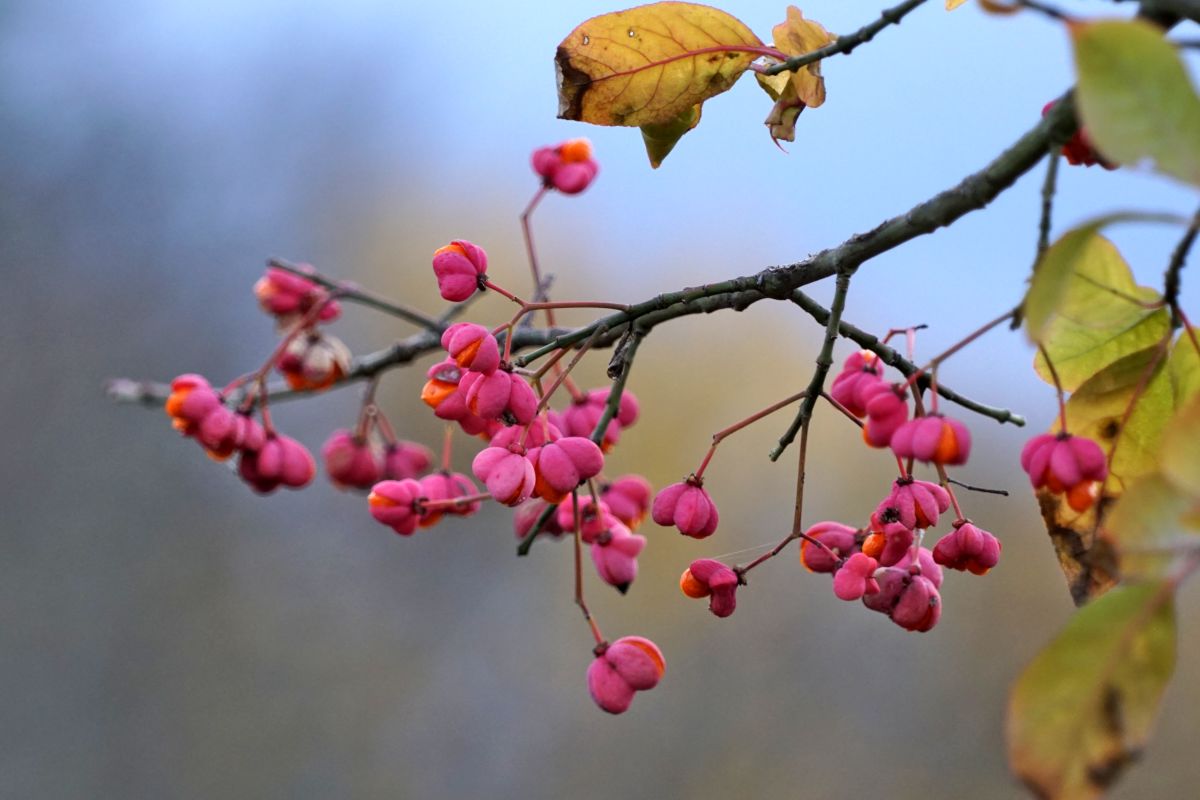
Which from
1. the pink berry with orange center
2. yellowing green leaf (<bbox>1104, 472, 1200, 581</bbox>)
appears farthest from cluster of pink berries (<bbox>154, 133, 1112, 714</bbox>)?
yellowing green leaf (<bbox>1104, 472, 1200, 581</bbox>)

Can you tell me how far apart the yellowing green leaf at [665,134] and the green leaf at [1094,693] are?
1.79ft

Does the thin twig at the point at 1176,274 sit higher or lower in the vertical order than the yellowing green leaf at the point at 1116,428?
higher

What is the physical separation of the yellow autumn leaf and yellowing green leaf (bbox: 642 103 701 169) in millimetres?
44

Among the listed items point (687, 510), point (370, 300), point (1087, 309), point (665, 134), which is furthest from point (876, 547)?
point (370, 300)

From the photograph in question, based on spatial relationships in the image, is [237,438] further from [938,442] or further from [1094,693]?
[1094,693]

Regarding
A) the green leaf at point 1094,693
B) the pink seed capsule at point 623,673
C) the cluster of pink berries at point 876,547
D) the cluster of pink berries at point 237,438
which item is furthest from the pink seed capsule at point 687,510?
the cluster of pink berries at point 237,438

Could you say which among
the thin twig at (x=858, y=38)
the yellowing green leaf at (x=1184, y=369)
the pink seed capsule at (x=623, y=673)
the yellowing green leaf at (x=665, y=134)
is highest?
the thin twig at (x=858, y=38)

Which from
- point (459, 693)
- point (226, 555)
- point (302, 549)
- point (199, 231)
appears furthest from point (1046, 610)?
point (199, 231)

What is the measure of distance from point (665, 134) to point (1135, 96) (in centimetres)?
50

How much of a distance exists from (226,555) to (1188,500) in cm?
721

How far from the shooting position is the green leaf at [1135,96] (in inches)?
14.9

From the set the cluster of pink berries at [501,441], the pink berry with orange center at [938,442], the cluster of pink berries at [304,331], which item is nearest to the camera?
the pink berry with orange center at [938,442]

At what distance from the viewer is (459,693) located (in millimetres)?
6805

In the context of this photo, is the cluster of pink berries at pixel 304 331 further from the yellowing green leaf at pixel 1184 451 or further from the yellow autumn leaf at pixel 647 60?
the yellowing green leaf at pixel 1184 451
